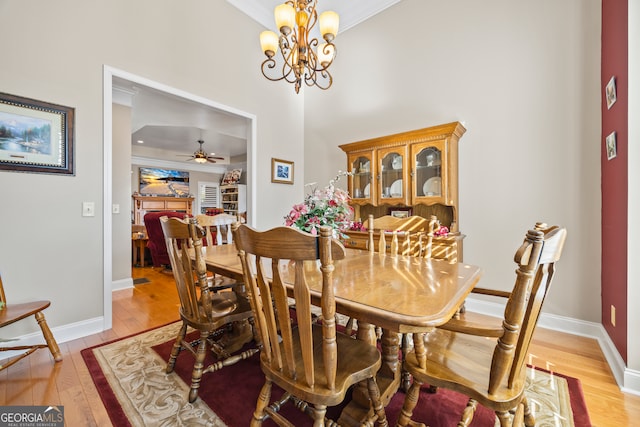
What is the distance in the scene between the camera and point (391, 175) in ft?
10.0

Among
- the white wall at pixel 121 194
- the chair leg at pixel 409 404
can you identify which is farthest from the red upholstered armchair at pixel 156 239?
the chair leg at pixel 409 404

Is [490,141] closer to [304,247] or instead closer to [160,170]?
[304,247]

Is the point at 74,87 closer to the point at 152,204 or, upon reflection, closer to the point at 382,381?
the point at 382,381

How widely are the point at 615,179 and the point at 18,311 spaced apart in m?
3.96

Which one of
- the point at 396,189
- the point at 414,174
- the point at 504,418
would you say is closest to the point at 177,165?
the point at 396,189

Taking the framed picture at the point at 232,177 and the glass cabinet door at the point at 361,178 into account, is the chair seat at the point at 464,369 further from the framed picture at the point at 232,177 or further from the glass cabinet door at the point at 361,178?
the framed picture at the point at 232,177

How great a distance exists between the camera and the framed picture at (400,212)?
3.11m

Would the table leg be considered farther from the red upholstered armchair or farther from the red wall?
the red upholstered armchair

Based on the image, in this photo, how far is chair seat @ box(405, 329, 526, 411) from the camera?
92 centimetres

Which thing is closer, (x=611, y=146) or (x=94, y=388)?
(x=94, y=388)

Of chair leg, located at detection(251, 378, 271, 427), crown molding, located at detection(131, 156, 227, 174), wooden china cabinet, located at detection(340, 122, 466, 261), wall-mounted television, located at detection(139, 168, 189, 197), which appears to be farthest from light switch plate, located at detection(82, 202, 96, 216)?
wall-mounted television, located at detection(139, 168, 189, 197)

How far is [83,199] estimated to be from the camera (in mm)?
2258

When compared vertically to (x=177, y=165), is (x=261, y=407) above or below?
below

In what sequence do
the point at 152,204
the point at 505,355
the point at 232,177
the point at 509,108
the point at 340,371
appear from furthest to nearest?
the point at 232,177 → the point at 152,204 → the point at 509,108 → the point at 340,371 → the point at 505,355
